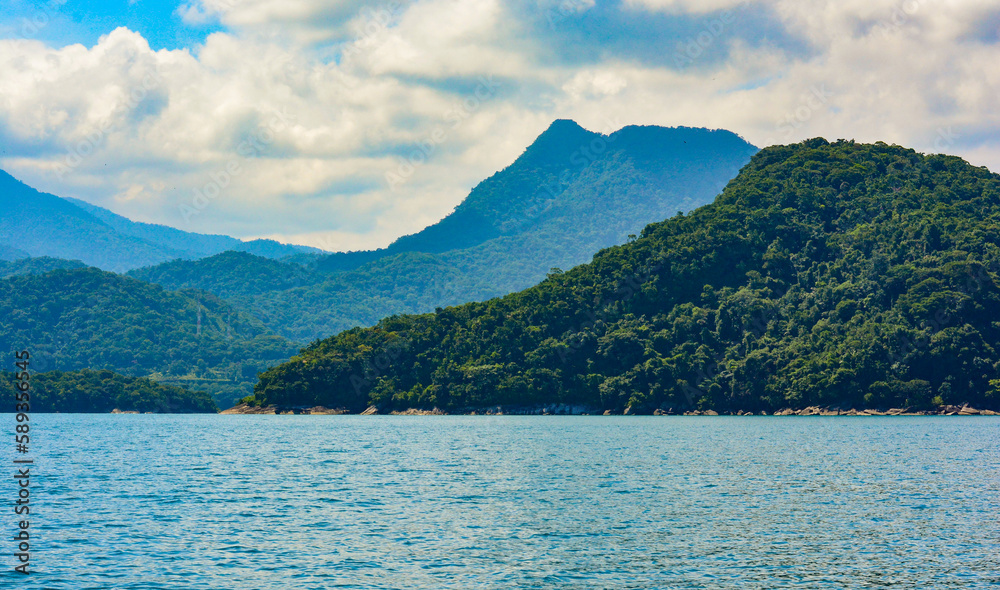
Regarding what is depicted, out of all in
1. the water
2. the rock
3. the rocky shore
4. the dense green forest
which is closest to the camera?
the water

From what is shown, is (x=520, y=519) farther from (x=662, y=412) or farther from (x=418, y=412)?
(x=418, y=412)

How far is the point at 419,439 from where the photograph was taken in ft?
342

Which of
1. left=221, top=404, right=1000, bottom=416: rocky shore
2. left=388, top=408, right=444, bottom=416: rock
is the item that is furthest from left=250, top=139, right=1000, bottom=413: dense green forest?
left=388, top=408, right=444, bottom=416: rock

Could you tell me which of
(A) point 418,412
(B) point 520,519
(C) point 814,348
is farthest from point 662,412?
(B) point 520,519

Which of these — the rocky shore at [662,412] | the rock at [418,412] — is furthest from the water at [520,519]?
the rock at [418,412]

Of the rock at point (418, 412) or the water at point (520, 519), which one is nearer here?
the water at point (520, 519)

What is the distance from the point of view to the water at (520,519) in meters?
31.4

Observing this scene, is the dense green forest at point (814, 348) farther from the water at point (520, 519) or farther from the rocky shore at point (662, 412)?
the water at point (520, 519)

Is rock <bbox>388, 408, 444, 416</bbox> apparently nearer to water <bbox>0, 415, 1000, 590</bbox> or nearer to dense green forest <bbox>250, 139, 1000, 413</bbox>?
dense green forest <bbox>250, 139, 1000, 413</bbox>

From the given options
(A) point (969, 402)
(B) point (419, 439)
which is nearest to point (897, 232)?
(A) point (969, 402)

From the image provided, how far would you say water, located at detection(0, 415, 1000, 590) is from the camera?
31.4m

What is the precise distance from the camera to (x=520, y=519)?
43.0 metres

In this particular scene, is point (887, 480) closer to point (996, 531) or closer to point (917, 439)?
point (996, 531)

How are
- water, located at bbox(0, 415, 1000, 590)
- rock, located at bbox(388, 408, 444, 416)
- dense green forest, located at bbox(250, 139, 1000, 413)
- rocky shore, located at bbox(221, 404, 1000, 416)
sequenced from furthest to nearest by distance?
rock, located at bbox(388, 408, 444, 416), dense green forest, located at bbox(250, 139, 1000, 413), rocky shore, located at bbox(221, 404, 1000, 416), water, located at bbox(0, 415, 1000, 590)
